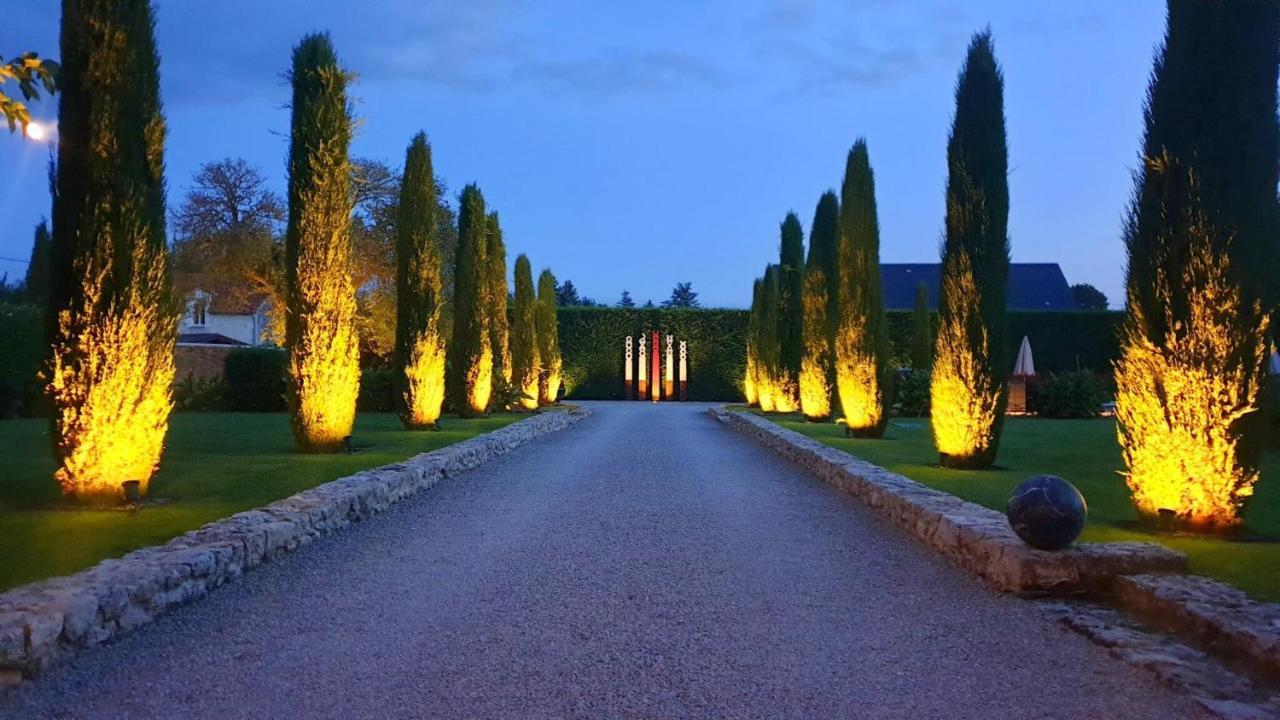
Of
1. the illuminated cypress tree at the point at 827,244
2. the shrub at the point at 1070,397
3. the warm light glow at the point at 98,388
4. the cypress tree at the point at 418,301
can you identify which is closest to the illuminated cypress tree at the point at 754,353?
the illuminated cypress tree at the point at 827,244

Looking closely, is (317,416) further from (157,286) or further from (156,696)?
(156,696)

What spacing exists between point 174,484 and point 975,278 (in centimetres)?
912

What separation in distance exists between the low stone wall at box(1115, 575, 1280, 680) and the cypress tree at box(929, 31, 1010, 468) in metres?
6.39

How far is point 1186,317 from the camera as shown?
23.6 feet

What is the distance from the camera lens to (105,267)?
26.0 feet

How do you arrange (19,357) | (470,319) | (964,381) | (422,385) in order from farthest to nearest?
(470,319)
(19,357)
(422,385)
(964,381)

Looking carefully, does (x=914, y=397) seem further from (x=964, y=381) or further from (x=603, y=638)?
(x=603, y=638)

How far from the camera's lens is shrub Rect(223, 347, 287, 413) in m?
23.4

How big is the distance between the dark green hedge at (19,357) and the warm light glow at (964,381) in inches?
667

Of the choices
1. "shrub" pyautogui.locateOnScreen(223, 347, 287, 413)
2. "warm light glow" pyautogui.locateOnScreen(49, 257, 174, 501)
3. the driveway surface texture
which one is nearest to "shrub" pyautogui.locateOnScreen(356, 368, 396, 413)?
"shrub" pyautogui.locateOnScreen(223, 347, 287, 413)

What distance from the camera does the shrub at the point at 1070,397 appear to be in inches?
922

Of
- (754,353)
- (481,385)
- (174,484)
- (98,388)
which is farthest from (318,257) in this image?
(754,353)

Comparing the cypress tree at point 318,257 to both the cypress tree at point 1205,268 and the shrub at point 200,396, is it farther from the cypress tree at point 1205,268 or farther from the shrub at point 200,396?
the shrub at point 200,396

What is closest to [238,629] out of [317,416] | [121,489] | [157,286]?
[121,489]
